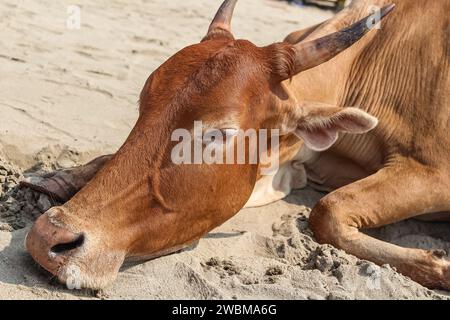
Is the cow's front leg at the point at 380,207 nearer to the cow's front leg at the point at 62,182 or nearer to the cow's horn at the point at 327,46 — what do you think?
the cow's horn at the point at 327,46

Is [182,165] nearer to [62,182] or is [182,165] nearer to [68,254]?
[68,254]

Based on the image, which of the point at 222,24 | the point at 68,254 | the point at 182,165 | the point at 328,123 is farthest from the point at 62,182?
the point at 328,123

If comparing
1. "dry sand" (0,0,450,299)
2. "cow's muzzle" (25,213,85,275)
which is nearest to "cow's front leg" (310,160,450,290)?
"dry sand" (0,0,450,299)

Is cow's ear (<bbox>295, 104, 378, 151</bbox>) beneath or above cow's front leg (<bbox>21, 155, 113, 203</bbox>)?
above

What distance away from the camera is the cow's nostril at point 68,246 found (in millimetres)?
3889

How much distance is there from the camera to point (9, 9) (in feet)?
28.5

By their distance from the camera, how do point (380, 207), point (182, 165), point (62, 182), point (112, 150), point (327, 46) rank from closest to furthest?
point (182, 165), point (327, 46), point (62, 182), point (380, 207), point (112, 150)

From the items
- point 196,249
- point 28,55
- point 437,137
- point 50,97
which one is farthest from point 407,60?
point 28,55

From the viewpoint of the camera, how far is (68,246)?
12.9 ft

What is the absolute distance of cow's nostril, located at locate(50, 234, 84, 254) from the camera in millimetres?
3889

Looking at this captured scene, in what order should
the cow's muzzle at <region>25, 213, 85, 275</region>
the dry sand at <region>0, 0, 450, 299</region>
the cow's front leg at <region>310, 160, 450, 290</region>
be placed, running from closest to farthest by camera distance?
the cow's muzzle at <region>25, 213, 85, 275</region>
the dry sand at <region>0, 0, 450, 299</region>
the cow's front leg at <region>310, 160, 450, 290</region>

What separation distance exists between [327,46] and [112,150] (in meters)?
2.10

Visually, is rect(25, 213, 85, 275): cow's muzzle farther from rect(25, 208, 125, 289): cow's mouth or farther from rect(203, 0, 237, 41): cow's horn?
rect(203, 0, 237, 41): cow's horn

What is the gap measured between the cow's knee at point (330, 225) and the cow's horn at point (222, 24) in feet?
3.86
